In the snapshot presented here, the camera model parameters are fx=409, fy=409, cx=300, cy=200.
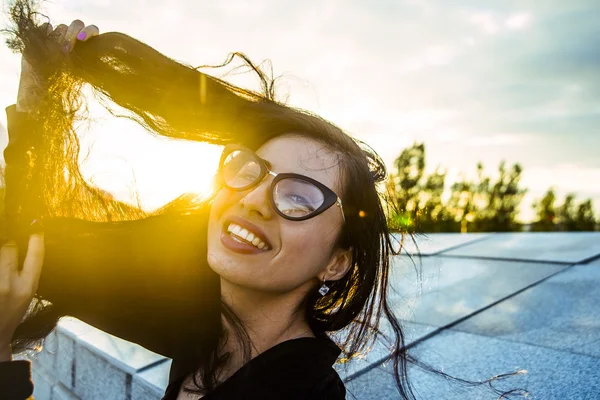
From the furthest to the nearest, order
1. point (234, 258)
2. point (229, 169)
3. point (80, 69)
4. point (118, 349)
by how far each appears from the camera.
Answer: point (118, 349) → point (80, 69) → point (229, 169) → point (234, 258)

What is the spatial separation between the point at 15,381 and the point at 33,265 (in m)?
0.36

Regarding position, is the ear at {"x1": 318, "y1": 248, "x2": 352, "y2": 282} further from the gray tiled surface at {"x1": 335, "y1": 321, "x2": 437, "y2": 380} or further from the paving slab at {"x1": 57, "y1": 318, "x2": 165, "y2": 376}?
the paving slab at {"x1": 57, "y1": 318, "x2": 165, "y2": 376}

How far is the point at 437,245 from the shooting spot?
6258 mm

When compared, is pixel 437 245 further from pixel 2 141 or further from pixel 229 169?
pixel 2 141

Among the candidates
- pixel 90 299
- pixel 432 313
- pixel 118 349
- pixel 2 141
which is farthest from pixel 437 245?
pixel 2 141

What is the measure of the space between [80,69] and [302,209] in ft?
3.84

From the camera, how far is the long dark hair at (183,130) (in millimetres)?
1673

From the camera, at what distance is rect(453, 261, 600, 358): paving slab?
2.32m

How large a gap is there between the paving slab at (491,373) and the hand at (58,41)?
191 cm

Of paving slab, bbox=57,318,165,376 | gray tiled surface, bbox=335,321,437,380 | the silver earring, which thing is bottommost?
paving slab, bbox=57,318,165,376

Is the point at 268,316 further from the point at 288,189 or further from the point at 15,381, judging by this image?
the point at 15,381

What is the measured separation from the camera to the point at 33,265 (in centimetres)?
136

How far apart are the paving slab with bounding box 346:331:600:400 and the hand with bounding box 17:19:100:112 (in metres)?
1.91

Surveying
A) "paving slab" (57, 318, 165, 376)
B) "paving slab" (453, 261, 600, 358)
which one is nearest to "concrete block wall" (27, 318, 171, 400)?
"paving slab" (57, 318, 165, 376)
